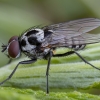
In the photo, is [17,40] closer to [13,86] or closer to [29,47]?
[29,47]

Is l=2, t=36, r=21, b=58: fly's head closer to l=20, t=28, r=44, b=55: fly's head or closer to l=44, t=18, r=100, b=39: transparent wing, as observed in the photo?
l=20, t=28, r=44, b=55: fly's head

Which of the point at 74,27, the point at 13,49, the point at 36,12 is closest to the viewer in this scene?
the point at 13,49

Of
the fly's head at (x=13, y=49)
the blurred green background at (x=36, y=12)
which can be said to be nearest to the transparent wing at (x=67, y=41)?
the fly's head at (x=13, y=49)

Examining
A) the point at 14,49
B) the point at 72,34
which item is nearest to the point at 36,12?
the point at 72,34

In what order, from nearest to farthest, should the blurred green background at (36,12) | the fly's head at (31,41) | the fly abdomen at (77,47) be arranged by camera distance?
the fly abdomen at (77,47)
the fly's head at (31,41)
the blurred green background at (36,12)

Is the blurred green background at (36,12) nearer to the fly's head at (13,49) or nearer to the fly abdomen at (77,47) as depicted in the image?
the fly's head at (13,49)

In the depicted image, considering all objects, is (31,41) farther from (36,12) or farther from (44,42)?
(36,12)
